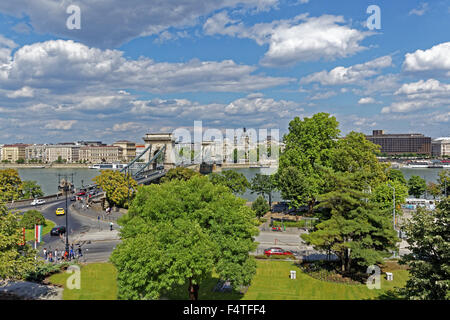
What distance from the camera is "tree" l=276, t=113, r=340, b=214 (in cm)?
3809

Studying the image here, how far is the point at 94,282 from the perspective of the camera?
64.4ft

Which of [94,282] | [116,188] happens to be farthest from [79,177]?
[94,282]

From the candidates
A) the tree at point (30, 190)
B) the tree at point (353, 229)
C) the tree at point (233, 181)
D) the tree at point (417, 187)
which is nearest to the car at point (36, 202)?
the tree at point (30, 190)

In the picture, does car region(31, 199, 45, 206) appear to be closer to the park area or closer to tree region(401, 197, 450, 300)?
the park area

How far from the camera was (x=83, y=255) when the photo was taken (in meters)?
26.1

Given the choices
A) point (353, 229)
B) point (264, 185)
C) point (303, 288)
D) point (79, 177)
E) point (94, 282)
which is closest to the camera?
point (303, 288)

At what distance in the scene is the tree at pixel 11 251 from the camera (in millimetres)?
14774

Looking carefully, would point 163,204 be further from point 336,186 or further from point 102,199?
point 102,199

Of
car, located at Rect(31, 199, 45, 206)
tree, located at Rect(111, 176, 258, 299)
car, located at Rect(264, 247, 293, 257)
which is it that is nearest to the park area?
tree, located at Rect(111, 176, 258, 299)

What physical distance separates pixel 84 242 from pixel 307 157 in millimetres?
24815

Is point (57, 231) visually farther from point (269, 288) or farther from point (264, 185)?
point (264, 185)

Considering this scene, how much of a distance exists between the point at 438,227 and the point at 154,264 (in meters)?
10.5

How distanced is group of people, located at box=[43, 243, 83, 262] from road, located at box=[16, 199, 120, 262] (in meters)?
0.51

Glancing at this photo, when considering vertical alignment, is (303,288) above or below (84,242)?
below
